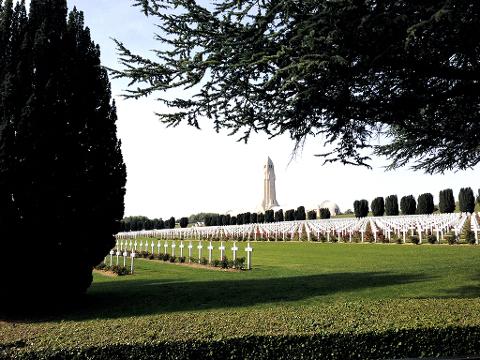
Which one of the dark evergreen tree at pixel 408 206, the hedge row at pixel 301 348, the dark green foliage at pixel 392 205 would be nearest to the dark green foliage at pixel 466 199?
the dark evergreen tree at pixel 408 206

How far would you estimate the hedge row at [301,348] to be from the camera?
17.6ft

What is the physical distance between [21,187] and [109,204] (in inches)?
75.3

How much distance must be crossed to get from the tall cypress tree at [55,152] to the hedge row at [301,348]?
4782 millimetres

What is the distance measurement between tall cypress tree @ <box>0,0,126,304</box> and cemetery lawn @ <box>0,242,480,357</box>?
1.28 metres

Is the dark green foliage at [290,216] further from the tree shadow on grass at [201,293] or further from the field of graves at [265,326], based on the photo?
the field of graves at [265,326]

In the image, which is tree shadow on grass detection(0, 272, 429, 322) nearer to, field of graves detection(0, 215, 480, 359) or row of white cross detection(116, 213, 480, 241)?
field of graves detection(0, 215, 480, 359)

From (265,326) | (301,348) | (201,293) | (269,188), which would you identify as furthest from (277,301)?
(269,188)

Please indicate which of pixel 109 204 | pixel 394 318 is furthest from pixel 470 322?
pixel 109 204

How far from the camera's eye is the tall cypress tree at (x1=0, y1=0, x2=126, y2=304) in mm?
9898

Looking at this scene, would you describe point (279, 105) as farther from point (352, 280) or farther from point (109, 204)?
point (352, 280)

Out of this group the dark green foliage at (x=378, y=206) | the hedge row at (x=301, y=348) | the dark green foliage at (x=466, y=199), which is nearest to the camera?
the hedge row at (x=301, y=348)

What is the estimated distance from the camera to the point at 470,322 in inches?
237

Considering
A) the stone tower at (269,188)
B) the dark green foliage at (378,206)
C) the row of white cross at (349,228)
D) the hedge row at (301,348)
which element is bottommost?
the hedge row at (301,348)

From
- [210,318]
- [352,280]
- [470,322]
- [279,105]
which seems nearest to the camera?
[470,322]
